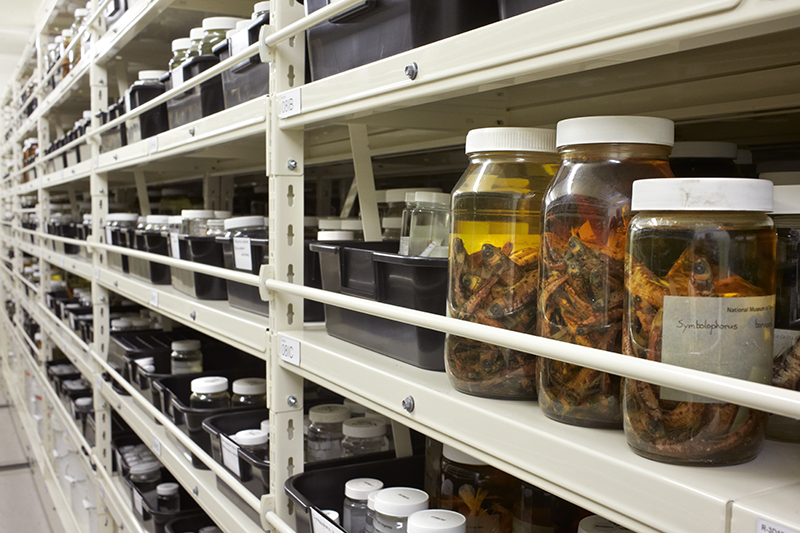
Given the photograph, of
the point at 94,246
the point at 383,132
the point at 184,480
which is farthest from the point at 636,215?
the point at 94,246

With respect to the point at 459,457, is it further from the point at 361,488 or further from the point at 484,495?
the point at 361,488

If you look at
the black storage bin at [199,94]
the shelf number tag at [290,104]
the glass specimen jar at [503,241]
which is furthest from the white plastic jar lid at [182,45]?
Answer: the glass specimen jar at [503,241]

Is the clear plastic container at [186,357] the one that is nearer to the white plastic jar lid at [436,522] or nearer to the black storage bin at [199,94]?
the black storage bin at [199,94]

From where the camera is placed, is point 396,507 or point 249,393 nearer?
point 396,507

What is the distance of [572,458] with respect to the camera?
0.60 meters

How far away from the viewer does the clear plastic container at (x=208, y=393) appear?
1.76m

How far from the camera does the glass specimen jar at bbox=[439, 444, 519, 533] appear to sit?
94 cm

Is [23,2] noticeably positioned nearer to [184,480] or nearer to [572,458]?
[184,480]

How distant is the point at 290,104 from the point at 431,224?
1.08ft

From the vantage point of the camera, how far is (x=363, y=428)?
51.7 inches

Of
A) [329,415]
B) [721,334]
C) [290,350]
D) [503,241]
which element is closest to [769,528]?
[721,334]

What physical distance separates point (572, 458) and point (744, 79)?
496 millimetres

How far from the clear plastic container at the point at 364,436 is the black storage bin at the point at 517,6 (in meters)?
0.85

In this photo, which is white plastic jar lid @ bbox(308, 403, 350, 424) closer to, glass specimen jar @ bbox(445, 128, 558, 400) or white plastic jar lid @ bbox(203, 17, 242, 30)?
glass specimen jar @ bbox(445, 128, 558, 400)
